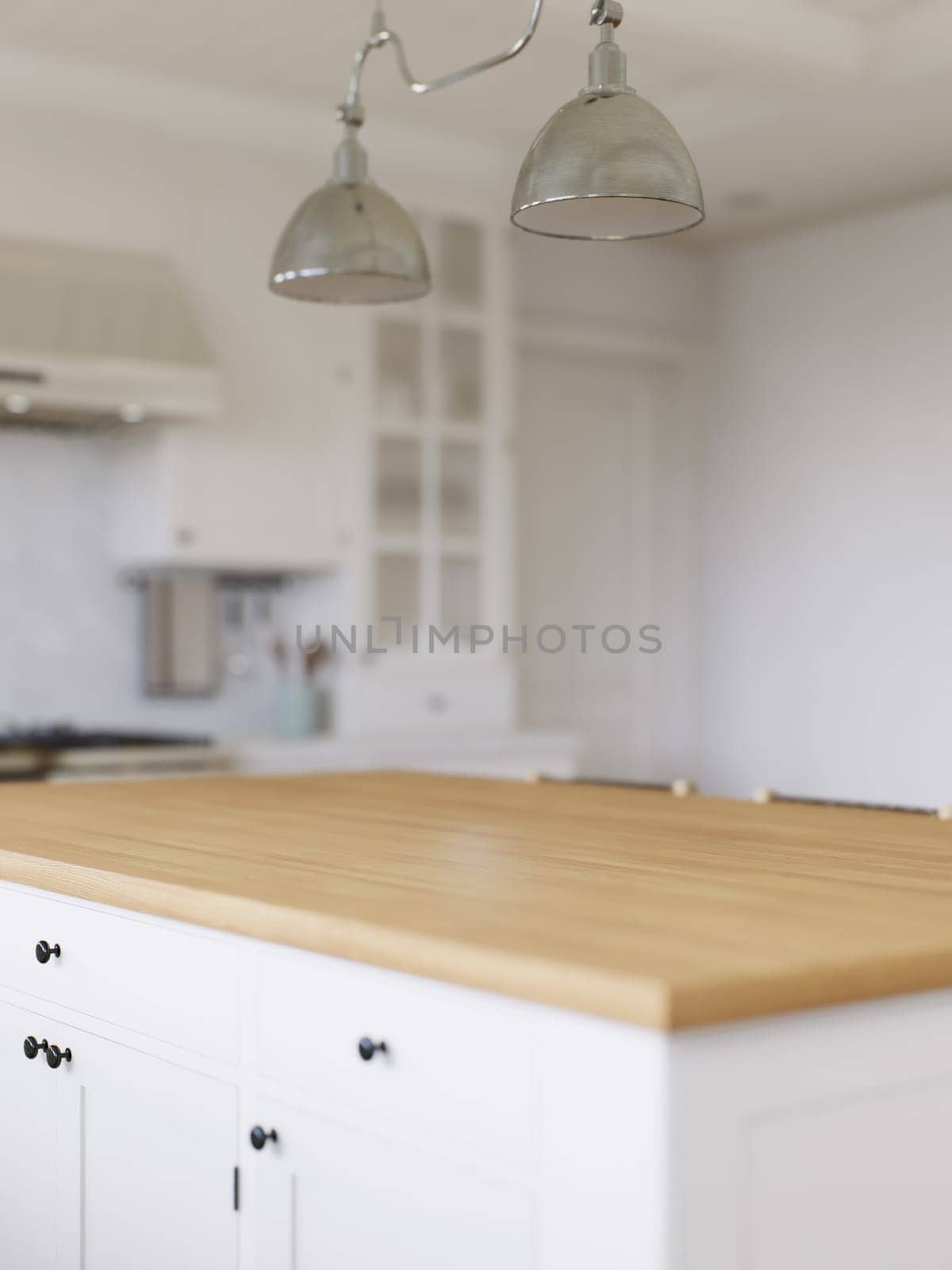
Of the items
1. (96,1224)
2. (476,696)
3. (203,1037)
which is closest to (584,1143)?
(203,1037)

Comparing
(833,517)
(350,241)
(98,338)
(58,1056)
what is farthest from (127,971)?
(833,517)

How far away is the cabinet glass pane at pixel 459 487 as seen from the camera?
192 inches

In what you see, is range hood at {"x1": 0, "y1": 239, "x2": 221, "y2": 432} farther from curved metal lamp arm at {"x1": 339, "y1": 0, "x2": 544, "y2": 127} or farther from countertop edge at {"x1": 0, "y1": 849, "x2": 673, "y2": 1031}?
countertop edge at {"x1": 0, "y1": 849, "x2": 673, "y2": 1031}

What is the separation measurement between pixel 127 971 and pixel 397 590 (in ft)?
10.2

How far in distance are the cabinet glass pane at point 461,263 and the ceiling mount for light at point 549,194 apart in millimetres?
2119

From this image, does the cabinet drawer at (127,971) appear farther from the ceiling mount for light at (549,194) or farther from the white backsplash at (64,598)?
the white backsplash at (64,598)

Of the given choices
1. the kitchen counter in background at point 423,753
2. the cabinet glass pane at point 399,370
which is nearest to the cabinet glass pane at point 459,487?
the cabinet glass pane at point 399,370

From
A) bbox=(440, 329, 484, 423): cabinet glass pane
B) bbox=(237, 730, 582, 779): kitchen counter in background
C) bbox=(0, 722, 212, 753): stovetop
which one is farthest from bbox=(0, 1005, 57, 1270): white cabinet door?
bbox=(440, 329, 484, 423): cabinet glass pane

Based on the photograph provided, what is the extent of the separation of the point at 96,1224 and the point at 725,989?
100cm

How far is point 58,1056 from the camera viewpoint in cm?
180

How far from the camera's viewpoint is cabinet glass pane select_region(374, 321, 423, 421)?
4.79 m

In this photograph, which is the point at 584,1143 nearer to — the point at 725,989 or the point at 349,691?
the point at 725,989

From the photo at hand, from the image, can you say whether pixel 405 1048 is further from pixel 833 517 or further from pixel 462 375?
pixel 833 517

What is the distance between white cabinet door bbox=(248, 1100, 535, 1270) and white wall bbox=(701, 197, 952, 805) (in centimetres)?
403
